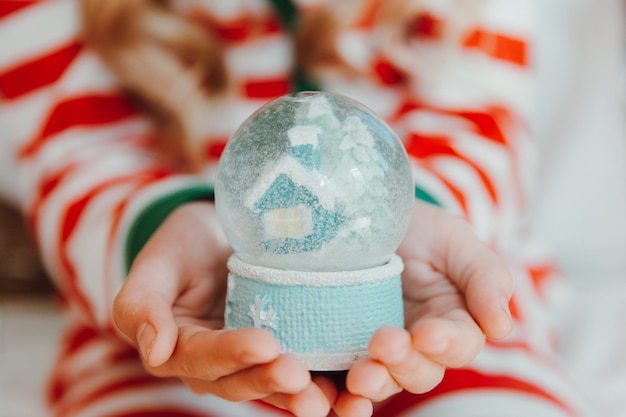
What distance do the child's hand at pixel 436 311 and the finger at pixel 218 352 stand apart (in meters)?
0.05

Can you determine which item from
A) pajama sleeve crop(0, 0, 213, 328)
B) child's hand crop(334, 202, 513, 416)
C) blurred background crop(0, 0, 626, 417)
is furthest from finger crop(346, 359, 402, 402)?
blurred background crop(0, 0, 626, 417)

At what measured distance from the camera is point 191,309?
1.51 feet

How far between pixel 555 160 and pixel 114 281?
2.05 feet

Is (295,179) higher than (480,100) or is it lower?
higher

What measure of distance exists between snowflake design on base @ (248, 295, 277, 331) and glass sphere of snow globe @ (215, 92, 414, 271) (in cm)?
2

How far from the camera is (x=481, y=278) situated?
40cm

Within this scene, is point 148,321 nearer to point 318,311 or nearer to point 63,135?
point 318,311

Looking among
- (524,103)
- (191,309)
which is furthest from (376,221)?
(524,103)

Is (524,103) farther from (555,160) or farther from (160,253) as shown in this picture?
(160,253)

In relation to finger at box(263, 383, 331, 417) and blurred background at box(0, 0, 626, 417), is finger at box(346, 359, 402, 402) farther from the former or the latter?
blurred background at box(0, 0, 626, 417)

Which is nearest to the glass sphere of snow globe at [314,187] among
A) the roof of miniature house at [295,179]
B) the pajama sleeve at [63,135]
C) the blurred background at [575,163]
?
the roof of miniature house at [295,179]

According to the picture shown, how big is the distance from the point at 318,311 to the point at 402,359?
0.06m

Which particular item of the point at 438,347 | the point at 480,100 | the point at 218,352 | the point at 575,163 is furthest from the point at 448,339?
the point at 575,163

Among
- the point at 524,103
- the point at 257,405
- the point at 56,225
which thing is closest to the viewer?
the point at 257,405
